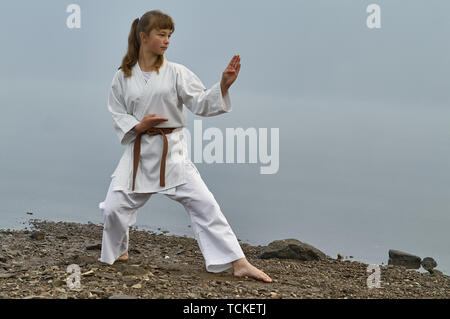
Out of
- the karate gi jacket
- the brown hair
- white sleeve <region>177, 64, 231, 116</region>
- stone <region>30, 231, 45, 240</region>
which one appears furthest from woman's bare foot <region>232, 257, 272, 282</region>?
stone <region>30, 231, 45, 240</region>

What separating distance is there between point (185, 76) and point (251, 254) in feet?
6.58

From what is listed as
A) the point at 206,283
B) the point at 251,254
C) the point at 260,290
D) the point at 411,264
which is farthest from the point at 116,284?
the point at 411,264

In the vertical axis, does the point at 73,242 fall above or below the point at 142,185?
below

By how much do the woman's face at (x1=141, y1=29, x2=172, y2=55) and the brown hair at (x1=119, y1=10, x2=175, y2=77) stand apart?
0.09 ft

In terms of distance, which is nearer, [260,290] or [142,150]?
[260,290]

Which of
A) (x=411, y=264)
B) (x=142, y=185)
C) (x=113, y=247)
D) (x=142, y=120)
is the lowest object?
(x=411, y=264)

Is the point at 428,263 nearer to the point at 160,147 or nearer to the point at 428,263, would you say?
the point at 428,263

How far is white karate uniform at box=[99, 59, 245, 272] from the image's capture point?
5.02 meters

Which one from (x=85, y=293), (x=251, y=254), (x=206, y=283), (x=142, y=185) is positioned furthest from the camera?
(x=251, y=254)

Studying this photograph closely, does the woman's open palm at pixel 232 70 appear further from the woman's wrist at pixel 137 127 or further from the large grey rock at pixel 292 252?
the large grey rock at pixel 292 252

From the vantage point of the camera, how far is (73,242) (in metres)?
6.62

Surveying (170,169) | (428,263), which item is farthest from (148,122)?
(428,263)

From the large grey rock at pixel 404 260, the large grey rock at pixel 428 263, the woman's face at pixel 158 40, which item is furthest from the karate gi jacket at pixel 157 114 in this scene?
the large grey rock at pixel 428 263

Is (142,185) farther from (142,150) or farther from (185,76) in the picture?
(185,76)
